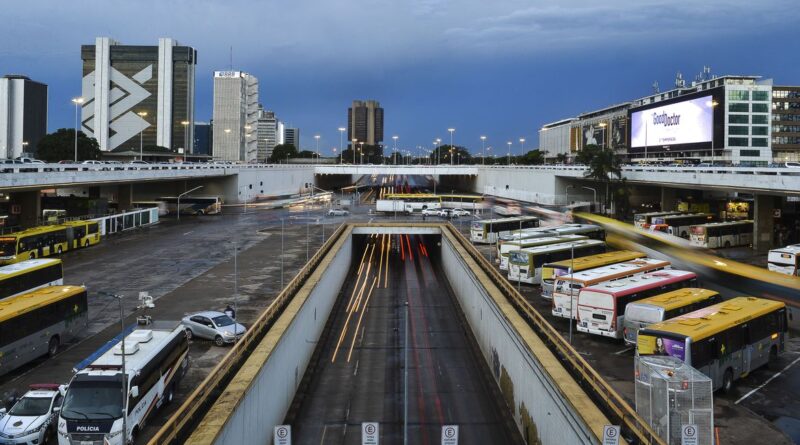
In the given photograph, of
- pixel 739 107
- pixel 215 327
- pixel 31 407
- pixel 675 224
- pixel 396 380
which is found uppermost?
pixel 739 107

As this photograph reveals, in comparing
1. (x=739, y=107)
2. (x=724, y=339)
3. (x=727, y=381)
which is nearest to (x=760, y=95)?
(x=739, y=107)

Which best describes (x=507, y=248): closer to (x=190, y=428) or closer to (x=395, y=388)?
(x=395, y=388)

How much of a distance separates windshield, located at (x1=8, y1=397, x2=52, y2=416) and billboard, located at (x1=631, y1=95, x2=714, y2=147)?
98.4 metres

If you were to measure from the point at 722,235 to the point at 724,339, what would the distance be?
38.0 metres

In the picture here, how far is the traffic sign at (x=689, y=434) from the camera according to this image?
48.4 feet

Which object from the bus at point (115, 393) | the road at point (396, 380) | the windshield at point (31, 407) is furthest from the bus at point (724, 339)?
the windshield at point (31, 407)

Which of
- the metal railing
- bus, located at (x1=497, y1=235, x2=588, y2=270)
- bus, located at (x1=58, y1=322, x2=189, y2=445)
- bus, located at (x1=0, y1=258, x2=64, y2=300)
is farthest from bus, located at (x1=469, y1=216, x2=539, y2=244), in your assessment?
bus, located at (x1=58, y1=322, x2=189, y2=445)

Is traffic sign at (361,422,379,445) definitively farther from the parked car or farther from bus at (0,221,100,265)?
bus at (0,221,100,265)

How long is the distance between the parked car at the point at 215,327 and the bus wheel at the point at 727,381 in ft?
58.6

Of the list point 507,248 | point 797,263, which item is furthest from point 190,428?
point 797,263

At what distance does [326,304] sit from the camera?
127 feet

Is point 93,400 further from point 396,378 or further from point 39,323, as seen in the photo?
point 396,378

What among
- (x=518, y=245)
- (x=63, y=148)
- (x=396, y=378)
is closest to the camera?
(x=396, y=378)

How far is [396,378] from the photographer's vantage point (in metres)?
28.2
